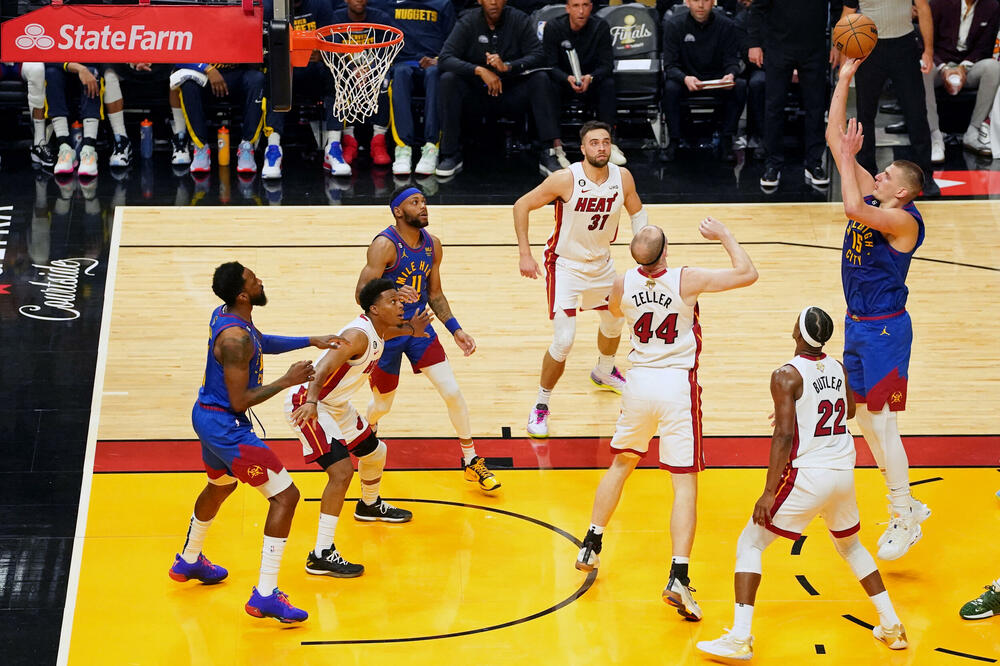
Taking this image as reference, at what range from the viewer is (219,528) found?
741 cm

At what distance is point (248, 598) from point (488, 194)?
6815 mm

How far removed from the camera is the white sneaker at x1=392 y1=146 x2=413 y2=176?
1336cm

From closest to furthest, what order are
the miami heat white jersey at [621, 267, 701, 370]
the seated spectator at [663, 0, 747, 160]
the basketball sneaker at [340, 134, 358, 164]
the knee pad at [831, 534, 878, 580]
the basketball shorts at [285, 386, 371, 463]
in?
1. the knee pad at [831, 534, 878, 580]
2. the miami heat white jersey at [621, 267, 701, 370]
3. the basketball shorts at [285, 386, 371, 463]
4. the seated spectator at [663, 0, 747, 160]
5. the basketball sneaker at [340, 134, 358, 164]

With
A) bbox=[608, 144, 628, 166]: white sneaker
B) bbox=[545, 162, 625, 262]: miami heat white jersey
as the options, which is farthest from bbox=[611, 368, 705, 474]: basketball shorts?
bbox=[608, 144, 628, 166]: white sneaker

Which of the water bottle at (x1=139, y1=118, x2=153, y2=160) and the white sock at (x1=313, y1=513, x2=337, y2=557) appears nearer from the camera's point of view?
the white sock at (x1=313, y1=513, x2=337, y2=557)

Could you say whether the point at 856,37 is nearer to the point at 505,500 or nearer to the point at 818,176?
the point at 818,176

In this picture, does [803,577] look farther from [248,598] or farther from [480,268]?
[480,268]

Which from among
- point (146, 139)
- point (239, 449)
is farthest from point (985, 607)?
point (146, 139)

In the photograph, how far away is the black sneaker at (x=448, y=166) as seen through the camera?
13.3 meters

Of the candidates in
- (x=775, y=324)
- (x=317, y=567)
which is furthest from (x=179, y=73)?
(x=317, y=567)

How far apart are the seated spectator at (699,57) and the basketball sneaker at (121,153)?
565 centimetres

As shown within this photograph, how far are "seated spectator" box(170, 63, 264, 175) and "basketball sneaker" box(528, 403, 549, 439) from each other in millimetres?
5799

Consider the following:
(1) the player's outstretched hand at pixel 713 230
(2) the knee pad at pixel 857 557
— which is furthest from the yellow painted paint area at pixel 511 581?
(1) the player's outstretched hand at pixel 713 230

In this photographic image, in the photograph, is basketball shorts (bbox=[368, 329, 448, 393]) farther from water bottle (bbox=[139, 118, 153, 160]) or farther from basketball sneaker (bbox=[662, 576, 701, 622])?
water bottle (bbox=[139, 118, 153, 160])
